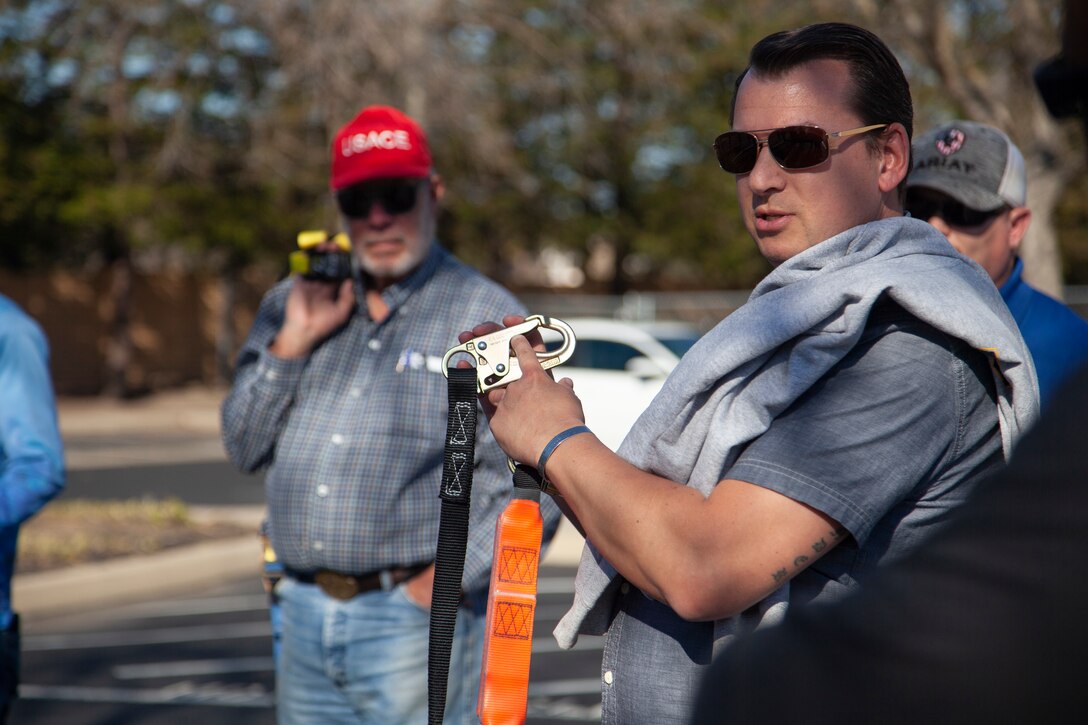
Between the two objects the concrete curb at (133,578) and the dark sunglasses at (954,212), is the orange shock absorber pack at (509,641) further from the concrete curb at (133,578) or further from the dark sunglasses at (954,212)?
the concrete curb at (133,578)

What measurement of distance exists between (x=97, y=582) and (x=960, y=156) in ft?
23.3

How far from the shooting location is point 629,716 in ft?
6.06

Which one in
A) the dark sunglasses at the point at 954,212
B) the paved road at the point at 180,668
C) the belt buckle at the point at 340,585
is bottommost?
the paved road at the point at 180,668

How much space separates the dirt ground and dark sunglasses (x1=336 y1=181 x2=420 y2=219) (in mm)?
6139

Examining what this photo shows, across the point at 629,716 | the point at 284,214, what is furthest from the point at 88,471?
the point at 629,716

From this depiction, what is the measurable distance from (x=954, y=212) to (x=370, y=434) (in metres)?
1.61

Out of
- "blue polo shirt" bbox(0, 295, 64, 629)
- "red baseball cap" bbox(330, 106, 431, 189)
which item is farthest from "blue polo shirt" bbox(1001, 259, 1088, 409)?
"blue polo shirt" bbox(0, 295, 64, 629)

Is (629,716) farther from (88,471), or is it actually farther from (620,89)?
(620,89)

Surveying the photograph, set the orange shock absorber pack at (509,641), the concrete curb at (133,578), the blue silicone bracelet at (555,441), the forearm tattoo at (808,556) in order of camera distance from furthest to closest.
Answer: the concrete curb at (133,578) → the orange shock absorber pack at (509,641) → the blue silicone bracelet at (555,441) → the forearm tattoo at (808,556)

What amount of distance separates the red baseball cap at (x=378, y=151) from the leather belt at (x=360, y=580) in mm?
1102

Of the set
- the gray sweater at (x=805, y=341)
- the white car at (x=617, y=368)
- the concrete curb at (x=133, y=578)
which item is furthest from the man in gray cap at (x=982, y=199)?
the white car at (x=617, y=368)

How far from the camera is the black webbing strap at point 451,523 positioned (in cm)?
205

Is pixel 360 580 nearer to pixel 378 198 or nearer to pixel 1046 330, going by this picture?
pixel 378 198

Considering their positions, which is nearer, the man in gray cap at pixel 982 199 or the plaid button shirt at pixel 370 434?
the man in gray cap at pixel 982 199
